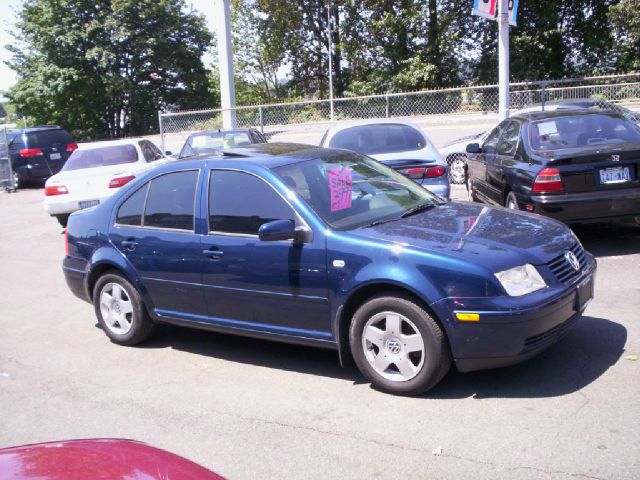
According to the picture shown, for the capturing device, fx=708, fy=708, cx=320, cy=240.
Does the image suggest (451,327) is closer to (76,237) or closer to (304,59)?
(76,237)

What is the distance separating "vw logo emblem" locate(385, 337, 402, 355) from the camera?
464 cm

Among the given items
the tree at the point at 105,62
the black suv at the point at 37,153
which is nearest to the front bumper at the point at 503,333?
the black suv at the point at 37,153

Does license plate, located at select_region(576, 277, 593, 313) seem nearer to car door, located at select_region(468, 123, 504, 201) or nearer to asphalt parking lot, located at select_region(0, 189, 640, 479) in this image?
asphalt parking lot, located at select_region(0, 189, 640, 479)

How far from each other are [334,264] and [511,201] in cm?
451

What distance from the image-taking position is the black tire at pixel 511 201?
848 centimetres

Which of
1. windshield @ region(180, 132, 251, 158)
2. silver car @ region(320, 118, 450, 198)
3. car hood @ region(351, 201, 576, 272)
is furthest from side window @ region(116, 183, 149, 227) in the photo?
windshield @ region(180, 132, 251, 158)

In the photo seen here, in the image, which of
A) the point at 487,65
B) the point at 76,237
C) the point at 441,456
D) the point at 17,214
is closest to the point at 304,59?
the point at 487,65

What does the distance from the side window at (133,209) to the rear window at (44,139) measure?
673 inches

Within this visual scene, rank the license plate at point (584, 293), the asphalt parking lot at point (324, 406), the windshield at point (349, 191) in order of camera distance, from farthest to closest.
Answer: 1. the windshield at point (349, 191)
2. the license plate at point (584, 293)
3. the asphalt parking lot at point (324, 406)

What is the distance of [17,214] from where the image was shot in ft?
54.3

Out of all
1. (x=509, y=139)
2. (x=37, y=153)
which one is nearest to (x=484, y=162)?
(x=509, y=139)

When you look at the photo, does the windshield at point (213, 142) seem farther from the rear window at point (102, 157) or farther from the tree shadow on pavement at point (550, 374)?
the tree shadow on pavement at point (550, 374)

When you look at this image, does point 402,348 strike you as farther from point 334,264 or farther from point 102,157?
point 102,157

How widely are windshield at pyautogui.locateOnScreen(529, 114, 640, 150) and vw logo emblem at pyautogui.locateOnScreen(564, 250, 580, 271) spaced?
3539 millimetres
